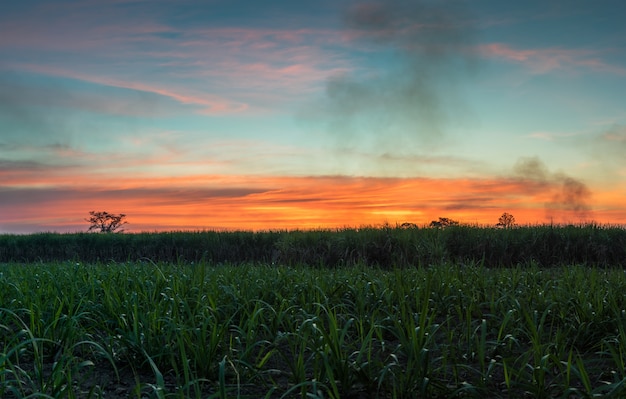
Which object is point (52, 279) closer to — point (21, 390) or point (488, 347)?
point (21, 390)

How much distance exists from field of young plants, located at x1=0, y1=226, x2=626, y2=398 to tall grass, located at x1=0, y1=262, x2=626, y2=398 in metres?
0.02

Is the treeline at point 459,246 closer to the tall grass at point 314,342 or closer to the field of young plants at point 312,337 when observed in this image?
the field of young plants at point 312,337

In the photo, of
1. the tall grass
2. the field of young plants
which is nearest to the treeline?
the field of young plants

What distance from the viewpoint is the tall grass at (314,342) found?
3.17 meters

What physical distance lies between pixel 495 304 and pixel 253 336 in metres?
2.37

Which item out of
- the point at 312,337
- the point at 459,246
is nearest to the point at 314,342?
the point at 312,337

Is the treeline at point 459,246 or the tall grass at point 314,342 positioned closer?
the tall grass at point 314,342

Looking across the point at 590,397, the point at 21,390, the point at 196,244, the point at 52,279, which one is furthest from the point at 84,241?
the point at 590,397

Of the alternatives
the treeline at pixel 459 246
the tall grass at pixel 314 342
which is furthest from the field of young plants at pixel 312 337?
the treeline at pixel 459 246

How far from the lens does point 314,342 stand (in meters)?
3.68

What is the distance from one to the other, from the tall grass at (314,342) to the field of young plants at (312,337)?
0.02 m

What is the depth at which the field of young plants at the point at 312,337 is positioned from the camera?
3.18 metres

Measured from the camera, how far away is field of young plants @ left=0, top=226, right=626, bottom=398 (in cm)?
318

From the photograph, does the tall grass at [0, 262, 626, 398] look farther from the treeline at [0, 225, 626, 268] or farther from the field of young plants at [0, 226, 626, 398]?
the treeline at [0, 225, 626, 268]
